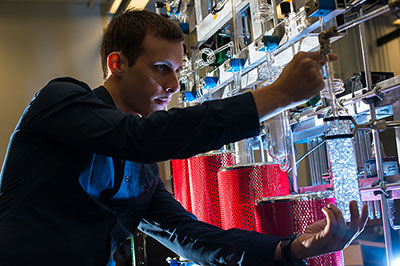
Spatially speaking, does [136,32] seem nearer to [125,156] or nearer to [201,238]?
[125,156]

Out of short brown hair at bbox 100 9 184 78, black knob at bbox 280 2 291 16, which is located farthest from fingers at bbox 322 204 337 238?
black knob at bbox 280 2 291 16

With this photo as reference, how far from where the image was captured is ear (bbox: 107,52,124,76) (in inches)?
47.3

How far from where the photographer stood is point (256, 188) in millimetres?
1343

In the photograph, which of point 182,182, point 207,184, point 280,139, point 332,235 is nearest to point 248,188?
point 280,139

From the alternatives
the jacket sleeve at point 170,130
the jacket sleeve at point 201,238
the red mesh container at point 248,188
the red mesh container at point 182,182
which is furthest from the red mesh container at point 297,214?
the red mesh container at point 182,182

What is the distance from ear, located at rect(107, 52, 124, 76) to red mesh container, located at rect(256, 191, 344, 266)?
0.49 m

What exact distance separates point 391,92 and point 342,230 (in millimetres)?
649

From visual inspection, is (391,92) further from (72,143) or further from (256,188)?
(72,143)

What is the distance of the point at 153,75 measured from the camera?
1.15 meters

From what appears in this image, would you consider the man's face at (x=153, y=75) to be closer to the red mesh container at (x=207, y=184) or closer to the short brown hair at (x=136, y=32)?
the short brown hair at (x=136, y=32)

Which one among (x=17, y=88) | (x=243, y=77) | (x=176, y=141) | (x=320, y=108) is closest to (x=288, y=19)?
(x=320, y=108)

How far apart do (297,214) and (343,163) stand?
18 centimetres

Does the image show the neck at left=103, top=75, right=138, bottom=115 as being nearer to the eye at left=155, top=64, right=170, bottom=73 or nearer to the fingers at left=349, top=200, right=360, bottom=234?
the eye at left=155, top=64, right=170, bottom=73

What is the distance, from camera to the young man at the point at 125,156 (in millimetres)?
841
